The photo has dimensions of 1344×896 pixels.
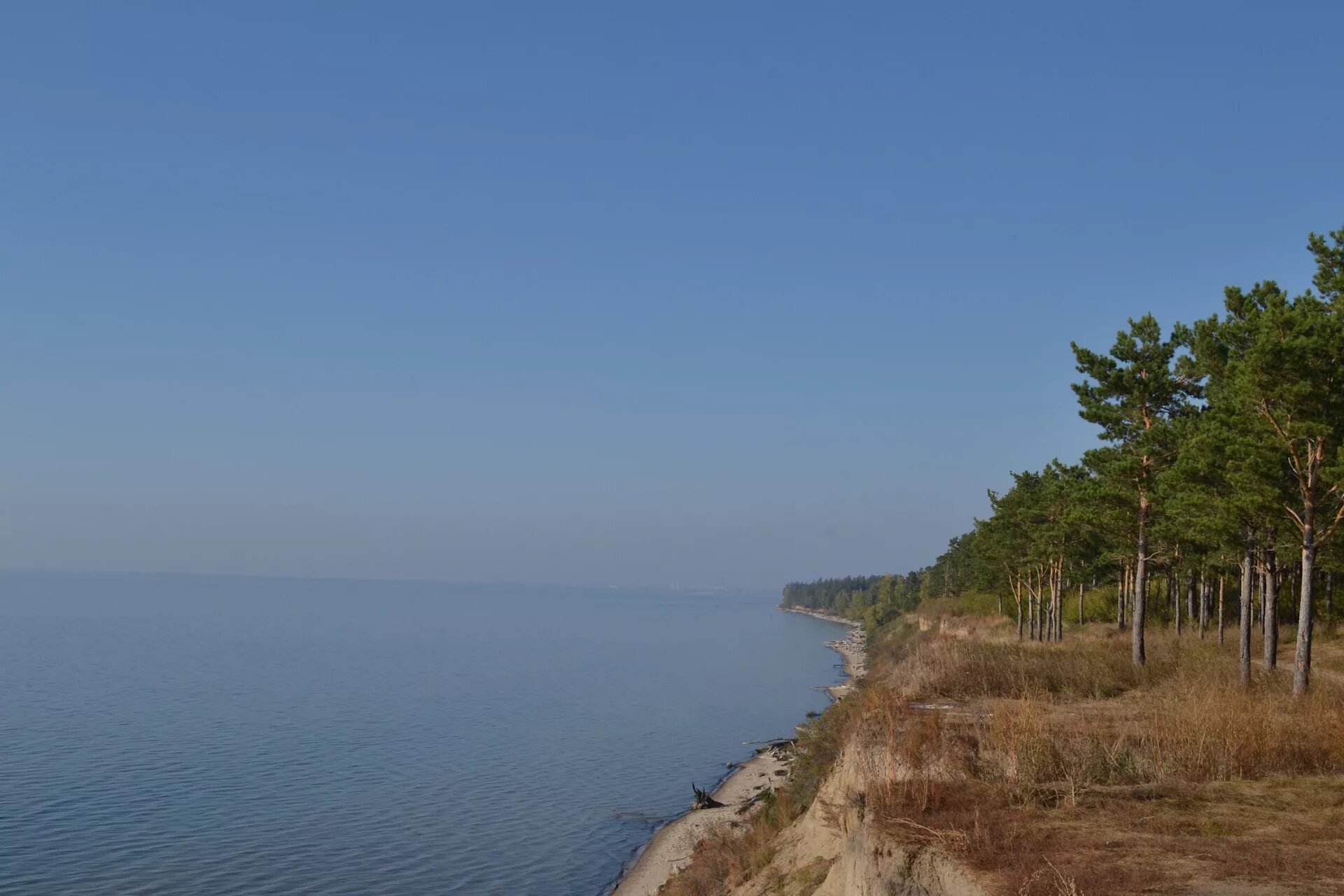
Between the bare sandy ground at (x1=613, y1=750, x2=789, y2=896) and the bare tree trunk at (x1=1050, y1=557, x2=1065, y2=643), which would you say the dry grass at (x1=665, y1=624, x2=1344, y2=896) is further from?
the bare tree trunk at (x1=1050, y1=557, x2=1065, y2=643)

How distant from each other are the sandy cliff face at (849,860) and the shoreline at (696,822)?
11198mm

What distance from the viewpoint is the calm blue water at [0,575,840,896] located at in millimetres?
32562

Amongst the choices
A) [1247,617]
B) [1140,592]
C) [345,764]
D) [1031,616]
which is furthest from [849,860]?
[1031,616]

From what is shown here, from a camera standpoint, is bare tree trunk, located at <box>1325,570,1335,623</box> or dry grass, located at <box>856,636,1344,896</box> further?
bare tree trunk, located at <box>1325,570,1335,623</box>

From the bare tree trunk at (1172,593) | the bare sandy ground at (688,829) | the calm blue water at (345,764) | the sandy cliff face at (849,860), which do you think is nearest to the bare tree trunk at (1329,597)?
the bare tree trunk at (1172,593)

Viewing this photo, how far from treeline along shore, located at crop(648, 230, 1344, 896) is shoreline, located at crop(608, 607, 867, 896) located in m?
2.57

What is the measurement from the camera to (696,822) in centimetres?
3806

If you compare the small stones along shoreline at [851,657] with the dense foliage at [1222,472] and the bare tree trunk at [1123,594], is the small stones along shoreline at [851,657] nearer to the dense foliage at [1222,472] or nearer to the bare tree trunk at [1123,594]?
the bare tree trunk at [1123,594]

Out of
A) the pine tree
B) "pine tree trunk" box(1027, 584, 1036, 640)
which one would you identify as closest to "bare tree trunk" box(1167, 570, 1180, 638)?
"pine tree trunk" box(1027, 584, 1036, 640)

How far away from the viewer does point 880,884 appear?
37.1 ft

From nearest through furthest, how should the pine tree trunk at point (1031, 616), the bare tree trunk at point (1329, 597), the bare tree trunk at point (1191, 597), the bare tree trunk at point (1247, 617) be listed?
1. the bare tree trunk at point (1247, 617)
2. the bare tree trunk at point (1329, 597)
3. the bare tree trunk at point (1191, 597)
4. the pine tree trunk at point (1031, 616)

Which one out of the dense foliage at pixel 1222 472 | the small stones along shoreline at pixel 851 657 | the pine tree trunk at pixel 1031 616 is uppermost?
the dense foliage at pixel 1222 472

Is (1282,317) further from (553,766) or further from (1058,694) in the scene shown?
(553,766)

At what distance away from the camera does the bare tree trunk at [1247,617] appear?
28.7 metres
